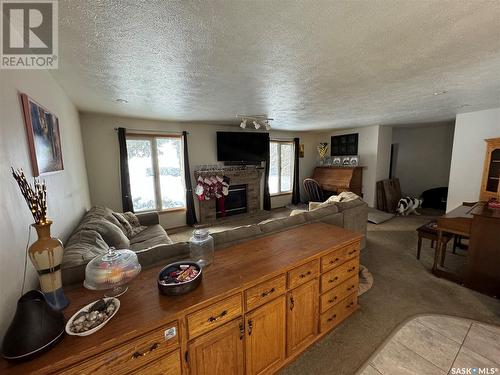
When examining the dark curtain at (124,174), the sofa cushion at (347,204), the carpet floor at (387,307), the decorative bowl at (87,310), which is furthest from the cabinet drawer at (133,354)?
the dark curtain at (124,174)

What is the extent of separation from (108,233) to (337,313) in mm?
2497

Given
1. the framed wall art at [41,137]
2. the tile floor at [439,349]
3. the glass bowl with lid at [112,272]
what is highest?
the framed wall art at [41,137]

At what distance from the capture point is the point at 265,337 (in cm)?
141

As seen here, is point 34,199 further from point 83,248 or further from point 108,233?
point 108,233

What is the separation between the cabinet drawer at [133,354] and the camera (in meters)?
0.83

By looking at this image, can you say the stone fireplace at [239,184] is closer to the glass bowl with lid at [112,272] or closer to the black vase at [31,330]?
the glass bowl with lid at [112,272]

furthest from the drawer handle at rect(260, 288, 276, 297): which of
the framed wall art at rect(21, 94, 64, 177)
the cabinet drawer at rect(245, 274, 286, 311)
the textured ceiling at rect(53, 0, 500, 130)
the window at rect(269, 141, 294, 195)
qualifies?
the window at rect(269, 141, 294, 195)

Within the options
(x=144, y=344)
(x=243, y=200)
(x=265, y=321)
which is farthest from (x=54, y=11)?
(x=243, y=200)

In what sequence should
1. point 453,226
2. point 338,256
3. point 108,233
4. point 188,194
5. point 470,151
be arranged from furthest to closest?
point 188,194, point 470,151, point 453,226, point 108,233, point 338,256

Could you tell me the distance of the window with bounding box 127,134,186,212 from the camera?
4.26 metres

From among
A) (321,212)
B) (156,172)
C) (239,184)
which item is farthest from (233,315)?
(239,184)

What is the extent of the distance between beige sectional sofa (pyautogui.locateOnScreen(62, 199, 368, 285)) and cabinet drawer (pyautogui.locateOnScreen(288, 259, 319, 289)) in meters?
0.56

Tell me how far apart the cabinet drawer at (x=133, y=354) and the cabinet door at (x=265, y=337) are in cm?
48

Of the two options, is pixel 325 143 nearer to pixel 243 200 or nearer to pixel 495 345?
pixel 243 200
